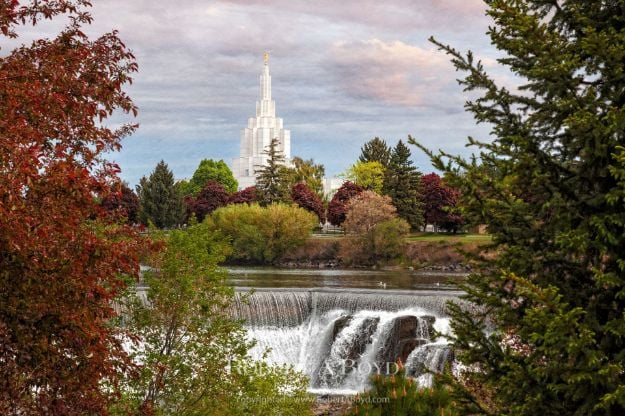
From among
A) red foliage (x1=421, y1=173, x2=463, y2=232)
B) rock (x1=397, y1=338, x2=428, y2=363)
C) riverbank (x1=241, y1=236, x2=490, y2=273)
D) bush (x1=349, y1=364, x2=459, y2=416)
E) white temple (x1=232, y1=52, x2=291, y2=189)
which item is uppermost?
white temple (x1=232, y1=52, x2=291, y2=189)

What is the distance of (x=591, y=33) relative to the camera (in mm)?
6203

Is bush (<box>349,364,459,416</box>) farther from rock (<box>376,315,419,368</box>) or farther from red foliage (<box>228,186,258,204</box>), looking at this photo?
red foliage (<box>228,186,258,204</box>)

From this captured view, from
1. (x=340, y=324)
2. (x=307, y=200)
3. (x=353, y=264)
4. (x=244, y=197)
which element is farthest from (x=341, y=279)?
(x=244, y=197)

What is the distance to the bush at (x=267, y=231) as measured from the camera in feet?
190

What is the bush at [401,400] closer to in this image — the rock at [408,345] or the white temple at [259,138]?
the rock at [408,345]

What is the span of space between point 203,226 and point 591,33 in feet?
33.7

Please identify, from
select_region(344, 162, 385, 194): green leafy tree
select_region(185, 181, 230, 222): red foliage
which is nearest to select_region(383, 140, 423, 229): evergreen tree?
select_region(344, 162, 385, 194): green leafy tree

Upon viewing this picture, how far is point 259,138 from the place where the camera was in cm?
12731

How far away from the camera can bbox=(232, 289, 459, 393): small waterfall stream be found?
84.4 ft

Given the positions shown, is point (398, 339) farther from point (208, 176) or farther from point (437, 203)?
point (208, 176)

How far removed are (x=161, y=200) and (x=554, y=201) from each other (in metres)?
76.1

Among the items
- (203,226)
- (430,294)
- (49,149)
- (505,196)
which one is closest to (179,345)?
(203,226)

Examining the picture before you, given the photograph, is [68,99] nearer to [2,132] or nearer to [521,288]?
[2,132]

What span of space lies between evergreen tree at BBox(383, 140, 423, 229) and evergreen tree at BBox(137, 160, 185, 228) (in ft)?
74.2
